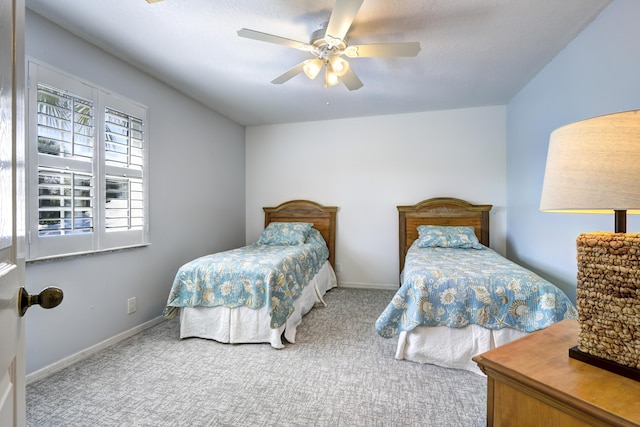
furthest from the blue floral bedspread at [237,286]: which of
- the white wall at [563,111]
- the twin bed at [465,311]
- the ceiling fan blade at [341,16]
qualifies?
the white wall at [563,111]

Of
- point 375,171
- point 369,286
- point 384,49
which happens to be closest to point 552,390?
point 384,49

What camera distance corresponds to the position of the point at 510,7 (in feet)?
5.68

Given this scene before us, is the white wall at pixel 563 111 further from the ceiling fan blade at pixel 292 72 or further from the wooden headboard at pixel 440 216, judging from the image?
the ceiling fan blade at pixel 292 72

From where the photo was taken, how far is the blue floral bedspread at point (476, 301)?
5.73ft

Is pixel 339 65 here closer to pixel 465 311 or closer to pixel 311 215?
pixel 465 311

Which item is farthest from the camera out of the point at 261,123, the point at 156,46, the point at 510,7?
the point at 261,123

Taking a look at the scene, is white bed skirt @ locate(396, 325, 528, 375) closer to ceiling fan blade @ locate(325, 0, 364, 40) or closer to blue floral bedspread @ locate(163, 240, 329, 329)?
blue floral bedspread @ locate(163, 240, 329, 329)

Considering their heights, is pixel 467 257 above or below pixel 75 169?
below

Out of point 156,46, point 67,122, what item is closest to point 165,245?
point 67,122

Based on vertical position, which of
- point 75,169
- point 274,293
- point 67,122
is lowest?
point 274,293

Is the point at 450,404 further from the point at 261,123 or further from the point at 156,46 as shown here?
the point at 261,123

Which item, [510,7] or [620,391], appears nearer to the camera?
[620,391]

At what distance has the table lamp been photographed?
0.66 m

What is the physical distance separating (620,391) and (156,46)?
2.99m
